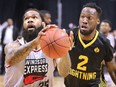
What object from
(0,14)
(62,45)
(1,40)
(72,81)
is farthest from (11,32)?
(62,45)

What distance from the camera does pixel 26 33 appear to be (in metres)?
4.31

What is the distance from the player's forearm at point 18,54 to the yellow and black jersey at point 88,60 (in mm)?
1238

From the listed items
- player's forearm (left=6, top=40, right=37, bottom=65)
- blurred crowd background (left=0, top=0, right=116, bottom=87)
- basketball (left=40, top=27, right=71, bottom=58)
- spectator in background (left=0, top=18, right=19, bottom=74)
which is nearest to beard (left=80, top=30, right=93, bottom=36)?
basketball (left=40, top=27, right=71, bottom=58)

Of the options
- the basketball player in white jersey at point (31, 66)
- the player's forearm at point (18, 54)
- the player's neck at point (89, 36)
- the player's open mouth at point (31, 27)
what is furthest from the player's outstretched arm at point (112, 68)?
the player's forearm at point (18, 54)

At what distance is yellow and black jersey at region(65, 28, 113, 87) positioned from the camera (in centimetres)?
504

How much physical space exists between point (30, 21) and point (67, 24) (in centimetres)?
1203

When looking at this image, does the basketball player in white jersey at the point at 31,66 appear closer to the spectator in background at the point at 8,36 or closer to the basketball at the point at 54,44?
the basketball at the point at 54,44

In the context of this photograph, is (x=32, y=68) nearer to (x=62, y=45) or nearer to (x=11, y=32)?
(x=62, y=45)

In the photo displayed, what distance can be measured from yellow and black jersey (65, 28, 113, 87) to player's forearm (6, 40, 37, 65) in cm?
124

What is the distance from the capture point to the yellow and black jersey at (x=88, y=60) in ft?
16.5

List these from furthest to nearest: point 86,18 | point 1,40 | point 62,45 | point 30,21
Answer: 1. point 1,40
2. point 86,18
3. point 30,21
4. point 62,45

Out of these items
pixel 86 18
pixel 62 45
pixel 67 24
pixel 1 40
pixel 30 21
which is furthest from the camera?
pixel 67 24

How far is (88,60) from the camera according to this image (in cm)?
505

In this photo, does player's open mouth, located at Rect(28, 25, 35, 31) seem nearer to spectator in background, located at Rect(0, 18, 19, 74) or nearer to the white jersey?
the white jersey
